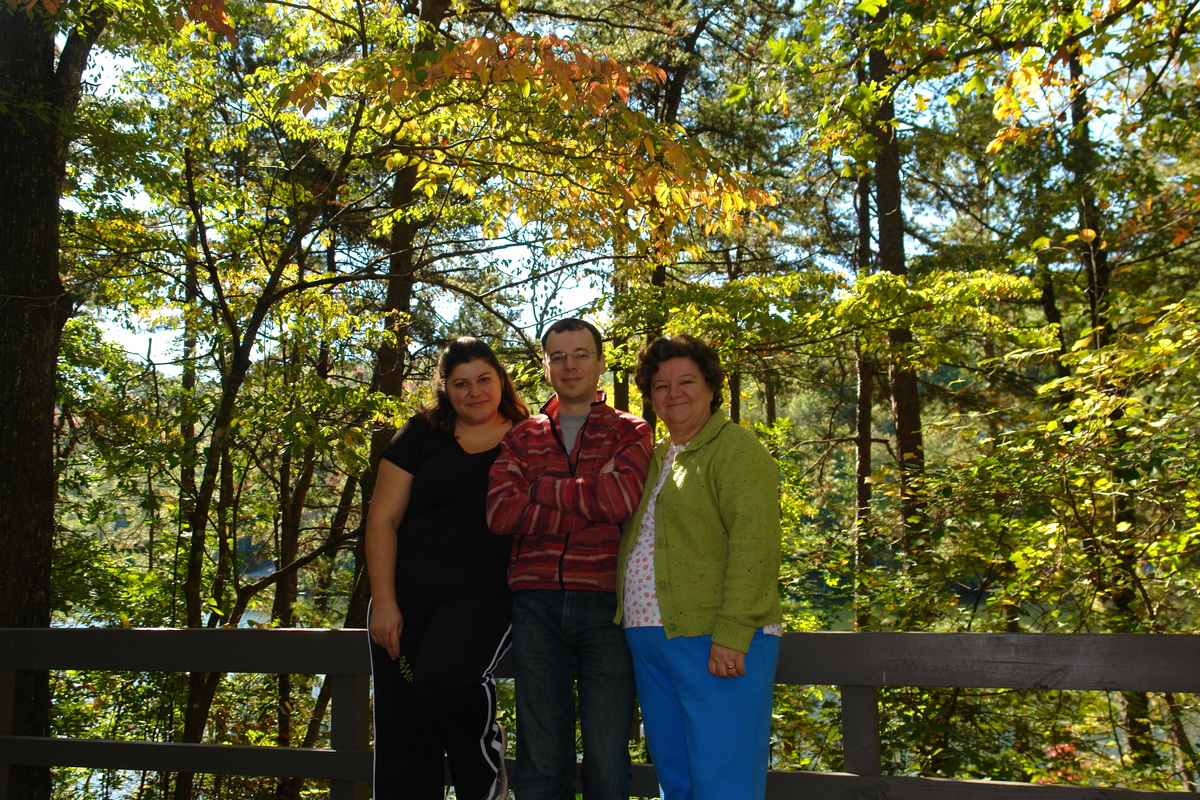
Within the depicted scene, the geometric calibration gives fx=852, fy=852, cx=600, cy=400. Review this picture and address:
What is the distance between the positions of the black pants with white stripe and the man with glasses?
103 mm

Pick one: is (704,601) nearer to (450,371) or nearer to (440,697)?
(440,697)

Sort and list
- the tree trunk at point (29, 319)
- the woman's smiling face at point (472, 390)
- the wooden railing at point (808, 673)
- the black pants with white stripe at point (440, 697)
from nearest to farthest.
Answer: the wooden railing at point (808, 673), the black pants with white stripe at point (440, 697), the woman's smiling face at point (472, 390), the tree trunk at point (29, 319)

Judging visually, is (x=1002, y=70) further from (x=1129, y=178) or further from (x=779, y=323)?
(x=779, y=323)

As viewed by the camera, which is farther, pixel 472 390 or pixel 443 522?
pixel 472 390

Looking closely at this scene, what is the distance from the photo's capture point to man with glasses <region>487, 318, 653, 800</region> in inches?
95.7

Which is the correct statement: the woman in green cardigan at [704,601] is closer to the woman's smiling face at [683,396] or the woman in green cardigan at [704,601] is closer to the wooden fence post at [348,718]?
the woman's smiling face at [683,396]

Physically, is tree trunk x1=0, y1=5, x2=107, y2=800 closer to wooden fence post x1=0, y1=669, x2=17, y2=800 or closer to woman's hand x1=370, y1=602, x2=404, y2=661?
wooden fence post x1=0, y1=669, x2=17, y2=800

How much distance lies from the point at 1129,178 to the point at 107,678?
9.32 m

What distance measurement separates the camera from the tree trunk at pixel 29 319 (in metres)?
4.33

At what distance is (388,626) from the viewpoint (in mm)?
2648

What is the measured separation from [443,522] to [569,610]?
0.52 meters

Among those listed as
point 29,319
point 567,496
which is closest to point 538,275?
point 29,319

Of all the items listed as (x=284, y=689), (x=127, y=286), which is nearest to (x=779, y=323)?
(x=127, y=286)

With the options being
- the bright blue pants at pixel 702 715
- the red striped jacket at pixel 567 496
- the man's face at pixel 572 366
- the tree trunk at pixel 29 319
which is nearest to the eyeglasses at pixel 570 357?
the man's face at pixel 572 366
